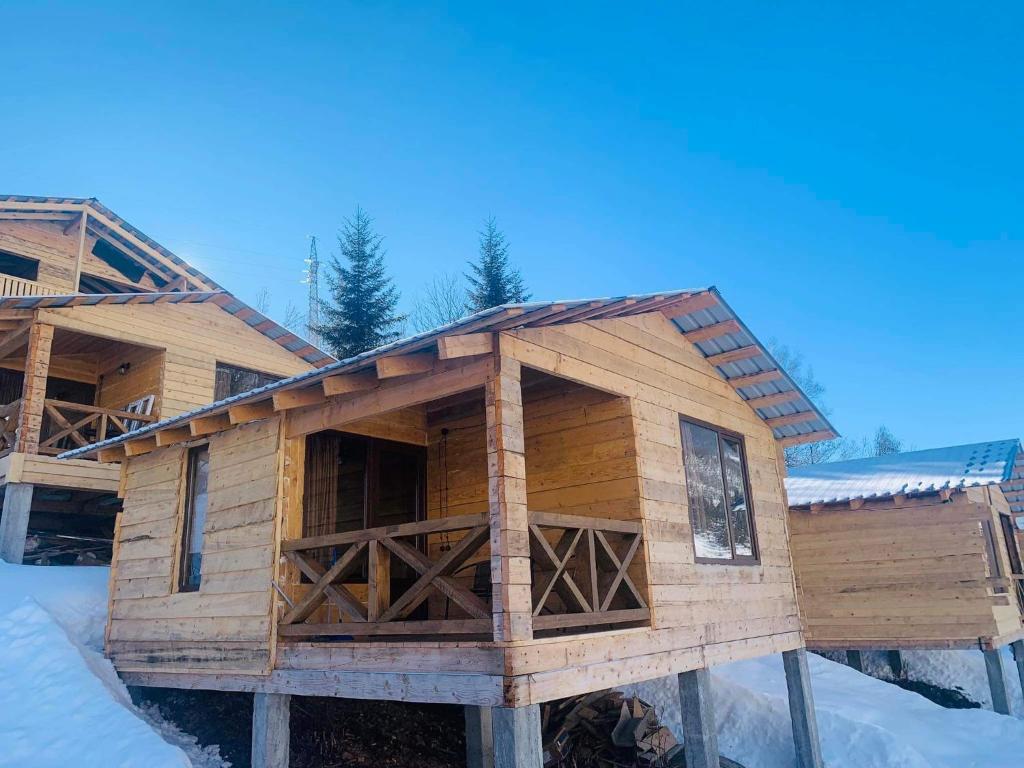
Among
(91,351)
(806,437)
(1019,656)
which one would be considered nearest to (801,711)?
(806,437)

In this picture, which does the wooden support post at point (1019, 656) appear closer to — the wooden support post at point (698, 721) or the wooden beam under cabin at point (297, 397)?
the wooden support post at point (698, 721)

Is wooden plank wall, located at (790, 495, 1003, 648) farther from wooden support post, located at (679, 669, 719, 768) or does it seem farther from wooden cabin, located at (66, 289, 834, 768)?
wooden support post, located at (679, 669, 719, 768)

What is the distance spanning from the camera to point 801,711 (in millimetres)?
10164

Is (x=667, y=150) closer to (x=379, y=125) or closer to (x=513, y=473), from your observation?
(x=379, y=125)

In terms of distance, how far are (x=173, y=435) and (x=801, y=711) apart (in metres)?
8.69

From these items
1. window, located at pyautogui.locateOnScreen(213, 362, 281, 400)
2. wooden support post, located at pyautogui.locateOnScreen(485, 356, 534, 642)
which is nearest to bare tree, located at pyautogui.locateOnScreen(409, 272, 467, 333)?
window, located at pyautogui.locateOnScreen(213, 362, 281, 400)

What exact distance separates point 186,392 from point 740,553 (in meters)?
11.8

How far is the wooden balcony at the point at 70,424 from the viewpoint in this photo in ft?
45.4

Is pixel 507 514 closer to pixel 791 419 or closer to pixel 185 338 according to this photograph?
pixel 791 419

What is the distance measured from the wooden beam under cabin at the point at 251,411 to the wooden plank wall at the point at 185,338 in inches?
326

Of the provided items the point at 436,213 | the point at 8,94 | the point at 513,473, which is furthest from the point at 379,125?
the point at 513,473

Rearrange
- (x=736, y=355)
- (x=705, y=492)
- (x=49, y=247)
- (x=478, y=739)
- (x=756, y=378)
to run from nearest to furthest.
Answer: (x=478, y=739)
(x=705, y=492)
(x=736, y=355)
(x=756, y=378)
(x=49, y=247)

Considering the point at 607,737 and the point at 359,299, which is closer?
the point at 607,737

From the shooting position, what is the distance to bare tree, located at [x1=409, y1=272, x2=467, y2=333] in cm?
3750
